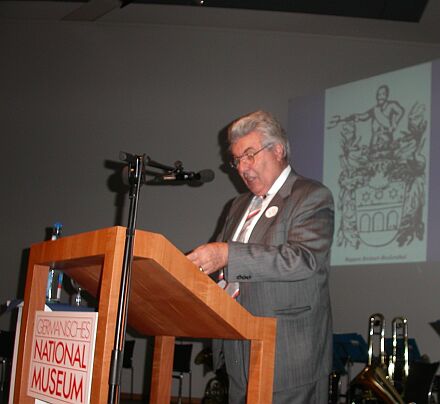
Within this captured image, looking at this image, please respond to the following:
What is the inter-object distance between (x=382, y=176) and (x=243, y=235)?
151 inches

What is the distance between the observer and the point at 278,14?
7.85 metres

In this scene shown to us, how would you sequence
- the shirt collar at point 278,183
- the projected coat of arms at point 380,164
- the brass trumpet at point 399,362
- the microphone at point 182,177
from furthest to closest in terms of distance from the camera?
the projected coat of arms at point 380,164, the brass trumpet at point 399,362, the shirt collar at point 278,183, the microphone at point 182,177

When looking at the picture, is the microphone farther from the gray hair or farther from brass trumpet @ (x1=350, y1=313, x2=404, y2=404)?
brass trumpet @ (x1=350, y1=313, x2=404, y2=404)

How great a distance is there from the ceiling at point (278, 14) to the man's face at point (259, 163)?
4866 mm

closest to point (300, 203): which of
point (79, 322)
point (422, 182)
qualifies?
point (79, 322)

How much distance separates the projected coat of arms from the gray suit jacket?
352 cm

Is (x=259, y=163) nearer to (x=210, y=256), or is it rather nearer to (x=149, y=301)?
(x=210, y=256)

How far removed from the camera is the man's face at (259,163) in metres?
2.70

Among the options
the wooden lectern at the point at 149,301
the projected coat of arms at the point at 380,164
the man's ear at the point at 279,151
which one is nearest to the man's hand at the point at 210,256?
the wooden lectern at the point at 149,301

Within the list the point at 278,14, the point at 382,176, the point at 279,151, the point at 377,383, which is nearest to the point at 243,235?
the point at 279,151

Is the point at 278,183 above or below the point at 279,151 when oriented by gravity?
below

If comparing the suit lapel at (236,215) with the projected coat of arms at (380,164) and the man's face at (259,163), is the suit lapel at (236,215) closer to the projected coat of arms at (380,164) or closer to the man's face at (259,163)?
the man's face at (259,163)

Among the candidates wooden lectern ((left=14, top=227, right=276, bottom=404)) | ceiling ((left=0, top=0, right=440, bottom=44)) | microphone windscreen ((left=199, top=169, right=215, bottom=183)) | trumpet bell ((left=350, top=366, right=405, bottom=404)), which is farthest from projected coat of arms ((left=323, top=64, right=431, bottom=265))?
wooden lectern ((left=14, top=227, right=276, bottom=404))

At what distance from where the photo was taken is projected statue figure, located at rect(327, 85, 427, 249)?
5848 millimetres
